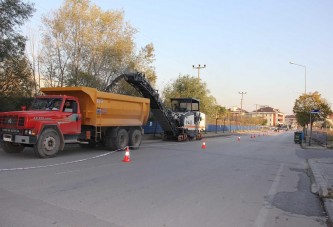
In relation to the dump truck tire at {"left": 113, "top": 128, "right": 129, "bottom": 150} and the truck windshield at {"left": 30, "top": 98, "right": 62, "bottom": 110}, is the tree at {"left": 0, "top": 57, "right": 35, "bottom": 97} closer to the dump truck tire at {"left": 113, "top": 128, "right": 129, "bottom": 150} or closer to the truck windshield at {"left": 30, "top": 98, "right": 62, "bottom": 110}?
the truck windshield at {"left": 30, "top": 98, "right": 62, "bottom": 110}

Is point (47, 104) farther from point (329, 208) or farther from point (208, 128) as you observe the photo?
point (208, 128)

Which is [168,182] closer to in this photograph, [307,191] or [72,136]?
[307,191]

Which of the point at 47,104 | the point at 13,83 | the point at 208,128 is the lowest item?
the point at 208,128

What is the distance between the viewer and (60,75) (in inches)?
1034

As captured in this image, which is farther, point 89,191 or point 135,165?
point 135,165

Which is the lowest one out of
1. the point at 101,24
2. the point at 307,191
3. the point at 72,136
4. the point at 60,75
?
the point at 307,191

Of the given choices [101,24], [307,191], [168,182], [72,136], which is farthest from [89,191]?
[101,24]

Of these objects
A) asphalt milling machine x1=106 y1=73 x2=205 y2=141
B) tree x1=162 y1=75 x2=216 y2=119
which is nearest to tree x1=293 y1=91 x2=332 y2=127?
tree x1=162 y1=75 x2=216 y2=119

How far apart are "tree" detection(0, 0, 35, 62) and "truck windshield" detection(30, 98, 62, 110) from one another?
4.84 meters

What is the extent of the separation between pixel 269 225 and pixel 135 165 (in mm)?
7237

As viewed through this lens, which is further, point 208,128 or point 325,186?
point 208,128

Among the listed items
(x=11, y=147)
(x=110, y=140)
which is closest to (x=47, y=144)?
(x=11, y=147)

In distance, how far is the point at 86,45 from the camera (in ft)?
89.7

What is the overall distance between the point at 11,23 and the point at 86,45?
28.4ft
